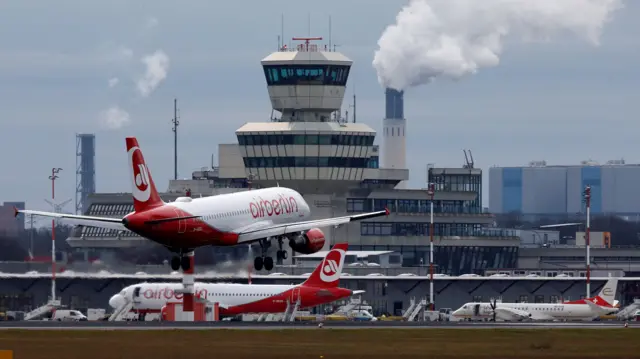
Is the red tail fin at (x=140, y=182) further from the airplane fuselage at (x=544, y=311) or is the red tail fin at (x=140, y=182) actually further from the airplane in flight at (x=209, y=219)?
the airplane fuselage at (x=544, y=311)

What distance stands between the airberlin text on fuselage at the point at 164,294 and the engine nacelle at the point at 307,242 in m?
41.3

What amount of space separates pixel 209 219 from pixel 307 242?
390 inches

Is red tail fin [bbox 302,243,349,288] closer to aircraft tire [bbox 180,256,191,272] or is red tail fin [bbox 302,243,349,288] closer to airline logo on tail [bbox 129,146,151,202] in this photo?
aircraft tire [bbox 180,256,191,272]

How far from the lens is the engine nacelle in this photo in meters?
124

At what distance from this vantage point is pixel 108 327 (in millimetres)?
134625

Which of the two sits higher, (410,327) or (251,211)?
(251,211)

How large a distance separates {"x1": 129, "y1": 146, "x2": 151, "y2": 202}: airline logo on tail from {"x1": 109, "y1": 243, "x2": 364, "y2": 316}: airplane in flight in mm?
45661

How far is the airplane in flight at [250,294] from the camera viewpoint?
541 feet

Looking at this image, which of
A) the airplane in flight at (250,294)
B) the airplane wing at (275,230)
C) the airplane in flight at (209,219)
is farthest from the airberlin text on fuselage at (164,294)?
the airplane wing at (275,230)
